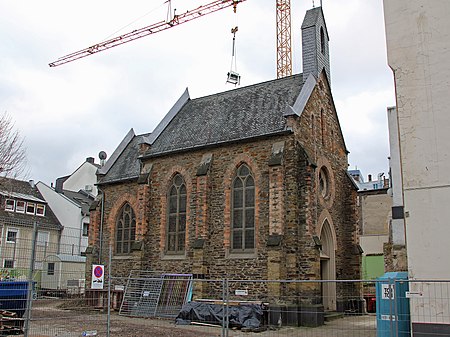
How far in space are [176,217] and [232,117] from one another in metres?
5.78

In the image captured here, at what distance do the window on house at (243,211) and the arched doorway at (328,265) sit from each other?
3573 mm

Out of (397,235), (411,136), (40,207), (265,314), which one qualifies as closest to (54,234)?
(40,207)

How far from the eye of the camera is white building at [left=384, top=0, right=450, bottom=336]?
34.6ft

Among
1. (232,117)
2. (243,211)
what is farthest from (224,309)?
(232,117)

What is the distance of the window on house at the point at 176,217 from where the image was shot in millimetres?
23953

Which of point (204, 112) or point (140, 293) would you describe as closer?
point (140, 293)

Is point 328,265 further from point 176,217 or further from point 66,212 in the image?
point 66,212

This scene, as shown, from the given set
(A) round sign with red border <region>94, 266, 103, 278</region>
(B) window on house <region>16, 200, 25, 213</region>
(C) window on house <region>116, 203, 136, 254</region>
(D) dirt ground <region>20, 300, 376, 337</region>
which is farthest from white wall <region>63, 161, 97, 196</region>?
(A) round sign with red border <region>94, 266, 103, 278</region>

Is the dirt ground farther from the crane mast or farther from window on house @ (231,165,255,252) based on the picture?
the crane mast

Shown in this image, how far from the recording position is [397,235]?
1538 centimetres

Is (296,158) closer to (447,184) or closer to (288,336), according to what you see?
(288,336)

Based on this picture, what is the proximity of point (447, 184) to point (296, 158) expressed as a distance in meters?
10.1

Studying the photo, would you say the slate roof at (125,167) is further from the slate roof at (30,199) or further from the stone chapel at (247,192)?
the slate roof at (30,199)

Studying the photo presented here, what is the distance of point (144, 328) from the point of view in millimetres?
17234
